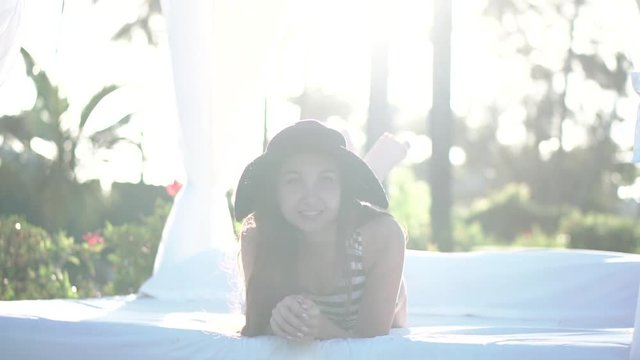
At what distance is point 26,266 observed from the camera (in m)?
6.32

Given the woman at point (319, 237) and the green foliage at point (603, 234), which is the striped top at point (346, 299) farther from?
the green foliage at point (603, 234)

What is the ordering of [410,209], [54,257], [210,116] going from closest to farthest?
[210,116], [54,257], [410,209]

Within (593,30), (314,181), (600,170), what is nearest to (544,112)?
(600,170)

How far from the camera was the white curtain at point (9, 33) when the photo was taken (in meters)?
3.64

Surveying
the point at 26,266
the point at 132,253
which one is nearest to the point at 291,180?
the point at 132,253

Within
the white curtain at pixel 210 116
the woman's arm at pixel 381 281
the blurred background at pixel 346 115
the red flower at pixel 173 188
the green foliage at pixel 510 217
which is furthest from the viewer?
the green foliage at pixel 510 217

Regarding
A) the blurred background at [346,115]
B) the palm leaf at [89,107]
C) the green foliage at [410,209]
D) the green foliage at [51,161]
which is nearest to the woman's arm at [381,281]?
the blurred background at [346,115]

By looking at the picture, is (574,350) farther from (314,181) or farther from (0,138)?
(0,138)

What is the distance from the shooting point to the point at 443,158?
9.65 meters

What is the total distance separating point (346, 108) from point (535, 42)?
6989 mm

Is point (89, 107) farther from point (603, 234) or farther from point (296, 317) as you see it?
point (296, 317)

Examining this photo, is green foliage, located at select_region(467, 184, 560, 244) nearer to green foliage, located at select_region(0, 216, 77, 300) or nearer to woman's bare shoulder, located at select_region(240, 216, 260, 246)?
green foliage, located at select_region(0, 216, 77, 300)

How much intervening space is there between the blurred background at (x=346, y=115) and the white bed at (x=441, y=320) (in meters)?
0.75

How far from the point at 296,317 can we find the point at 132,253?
399 centimetres
